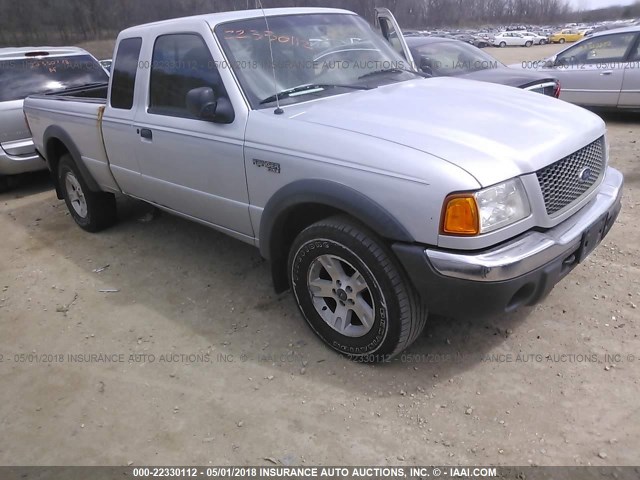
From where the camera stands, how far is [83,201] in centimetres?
525

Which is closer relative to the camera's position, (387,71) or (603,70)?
(387,71)

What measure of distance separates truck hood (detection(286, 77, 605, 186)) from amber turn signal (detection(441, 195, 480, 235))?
116 millimetres

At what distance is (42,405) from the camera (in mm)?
2908

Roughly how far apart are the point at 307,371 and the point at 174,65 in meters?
2.32

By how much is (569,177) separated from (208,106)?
207 cm

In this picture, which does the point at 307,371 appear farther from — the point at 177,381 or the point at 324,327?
the point at 177,381

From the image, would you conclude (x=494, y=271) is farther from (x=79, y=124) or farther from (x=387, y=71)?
(x=79, y=124)

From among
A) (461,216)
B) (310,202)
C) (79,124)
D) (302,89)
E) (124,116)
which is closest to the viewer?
(461,216)

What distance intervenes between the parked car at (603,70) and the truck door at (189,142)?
6.90 meters

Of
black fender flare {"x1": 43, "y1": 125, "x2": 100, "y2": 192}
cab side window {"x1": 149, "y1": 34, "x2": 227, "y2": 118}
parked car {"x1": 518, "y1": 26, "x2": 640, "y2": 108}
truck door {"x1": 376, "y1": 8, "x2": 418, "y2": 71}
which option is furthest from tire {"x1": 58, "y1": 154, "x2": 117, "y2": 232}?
parked car {"x1": 518, "y1": 26, "x2": 640, "y2": 108}

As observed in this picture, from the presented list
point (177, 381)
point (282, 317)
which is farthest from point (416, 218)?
point (177, 381)

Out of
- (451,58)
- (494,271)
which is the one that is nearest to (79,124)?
(494,271)

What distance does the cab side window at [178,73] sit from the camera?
332cm

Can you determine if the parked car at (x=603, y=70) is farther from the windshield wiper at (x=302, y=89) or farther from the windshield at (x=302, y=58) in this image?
the windshield wiper at (x=302, y=89)
